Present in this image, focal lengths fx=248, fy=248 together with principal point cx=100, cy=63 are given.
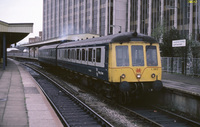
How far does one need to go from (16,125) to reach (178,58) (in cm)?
1773

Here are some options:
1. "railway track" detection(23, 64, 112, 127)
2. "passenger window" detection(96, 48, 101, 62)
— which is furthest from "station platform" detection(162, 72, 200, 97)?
"railway track" detection(23, 64, 112, 127)

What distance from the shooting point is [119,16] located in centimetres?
5803

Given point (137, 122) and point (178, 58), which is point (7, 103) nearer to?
point (137, 122)

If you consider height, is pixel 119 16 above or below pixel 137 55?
above

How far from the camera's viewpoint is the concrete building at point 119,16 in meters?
41.2

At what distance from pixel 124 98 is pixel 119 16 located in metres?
48.6

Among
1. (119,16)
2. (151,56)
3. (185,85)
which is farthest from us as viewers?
(119,16)

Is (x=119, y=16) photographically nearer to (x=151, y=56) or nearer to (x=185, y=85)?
(x=185, y=85)

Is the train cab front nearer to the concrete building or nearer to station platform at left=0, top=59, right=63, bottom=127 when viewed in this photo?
station platform at left=0, top=59, right=63, bottom=127

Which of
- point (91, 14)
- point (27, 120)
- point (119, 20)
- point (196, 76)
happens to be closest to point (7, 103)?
point (27, 120)

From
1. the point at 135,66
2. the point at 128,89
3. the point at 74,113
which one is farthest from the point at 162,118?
the point at 74,113

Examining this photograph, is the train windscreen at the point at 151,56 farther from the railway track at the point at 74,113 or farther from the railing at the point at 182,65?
the railing at the point at 182,65

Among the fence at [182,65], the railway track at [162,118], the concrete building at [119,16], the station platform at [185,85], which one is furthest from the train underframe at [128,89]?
the concrete building at [119,16]

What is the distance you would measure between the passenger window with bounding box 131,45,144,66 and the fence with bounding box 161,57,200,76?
10.4 metres
